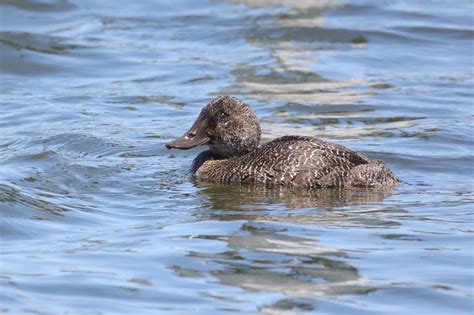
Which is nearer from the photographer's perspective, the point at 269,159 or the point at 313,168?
the point at 313,168

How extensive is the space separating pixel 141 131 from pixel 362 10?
9.40m

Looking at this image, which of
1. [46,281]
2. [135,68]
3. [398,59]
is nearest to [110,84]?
[135,68]

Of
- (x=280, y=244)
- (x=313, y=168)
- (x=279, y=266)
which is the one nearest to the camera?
(x=279, y=266)

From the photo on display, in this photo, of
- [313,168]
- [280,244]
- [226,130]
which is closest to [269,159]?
[313,168]

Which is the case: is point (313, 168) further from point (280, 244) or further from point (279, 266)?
point (279, 266)

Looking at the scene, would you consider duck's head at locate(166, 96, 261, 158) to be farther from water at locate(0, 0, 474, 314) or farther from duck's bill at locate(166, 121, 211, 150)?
water at locate(0, 0, 474, 314)

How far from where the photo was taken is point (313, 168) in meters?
11.7

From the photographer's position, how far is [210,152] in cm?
1280

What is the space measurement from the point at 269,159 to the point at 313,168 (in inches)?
18.8

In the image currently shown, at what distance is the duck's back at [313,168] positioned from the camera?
1163 centimetres

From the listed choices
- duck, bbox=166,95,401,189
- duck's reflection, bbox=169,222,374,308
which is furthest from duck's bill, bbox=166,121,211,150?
duck's reflection, bbox=169,222,374,308

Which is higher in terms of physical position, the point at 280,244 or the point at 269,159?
the point at 269,159

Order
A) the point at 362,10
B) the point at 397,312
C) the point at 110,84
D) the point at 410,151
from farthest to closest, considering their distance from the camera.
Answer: the point at 362,10, the point at 110,84, the point at 410,151, the point at 397,312

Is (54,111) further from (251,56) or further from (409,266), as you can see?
(409,266)
